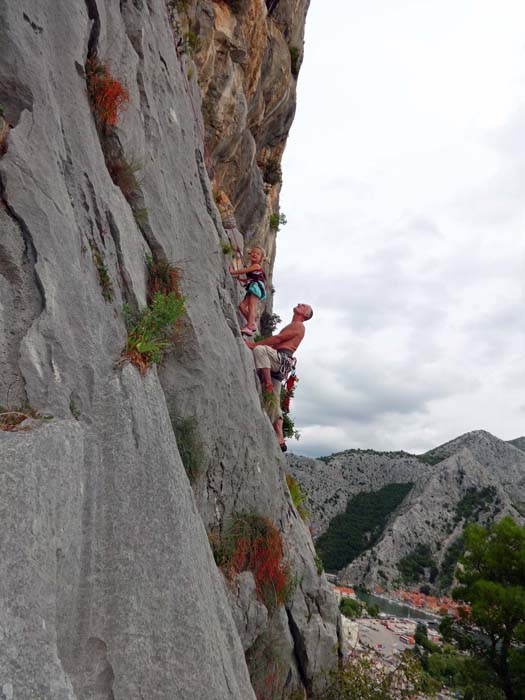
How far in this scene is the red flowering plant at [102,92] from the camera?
20.4 ft

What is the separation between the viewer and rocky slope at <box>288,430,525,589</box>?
2960 inches

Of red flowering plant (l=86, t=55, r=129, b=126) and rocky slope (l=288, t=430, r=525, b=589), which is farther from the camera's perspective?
rocky slope (l=288, t=430, r=525, b=589)

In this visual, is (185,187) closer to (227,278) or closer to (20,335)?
(227,278)

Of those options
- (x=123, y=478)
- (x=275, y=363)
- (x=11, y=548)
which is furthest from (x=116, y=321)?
(x=275, y=363)

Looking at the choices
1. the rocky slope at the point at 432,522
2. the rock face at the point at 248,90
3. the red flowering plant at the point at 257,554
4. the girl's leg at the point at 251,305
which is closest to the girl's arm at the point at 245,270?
the girl's leg at the point at 251,305

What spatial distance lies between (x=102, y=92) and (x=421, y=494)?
9021cm

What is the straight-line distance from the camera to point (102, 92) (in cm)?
624

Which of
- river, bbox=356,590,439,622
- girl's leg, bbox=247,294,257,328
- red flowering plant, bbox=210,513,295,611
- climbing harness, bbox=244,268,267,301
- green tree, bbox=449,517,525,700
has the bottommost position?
river, bbox=356,590,439,622

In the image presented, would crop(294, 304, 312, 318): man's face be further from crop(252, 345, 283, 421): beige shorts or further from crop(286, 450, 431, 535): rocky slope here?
crop(286, 450, 431, 535): rocky slope

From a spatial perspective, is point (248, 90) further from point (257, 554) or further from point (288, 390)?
point (257, 554)

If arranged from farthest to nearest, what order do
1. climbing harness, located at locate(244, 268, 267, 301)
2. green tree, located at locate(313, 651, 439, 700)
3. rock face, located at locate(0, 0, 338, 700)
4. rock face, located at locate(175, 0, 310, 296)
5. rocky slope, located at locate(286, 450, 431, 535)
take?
rocky slope, located at locate(286, 450, 431, 535) < rock face, located at locate(175, 0, 310, 296) < climbing harness, located at locate(244, 268, 267, 301) < green tree, located at locate(313, 651, 439, 700) < rock face, located at locate(0, 0, 338, 700)

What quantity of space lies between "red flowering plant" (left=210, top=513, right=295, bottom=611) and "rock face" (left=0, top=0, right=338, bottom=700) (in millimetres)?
235

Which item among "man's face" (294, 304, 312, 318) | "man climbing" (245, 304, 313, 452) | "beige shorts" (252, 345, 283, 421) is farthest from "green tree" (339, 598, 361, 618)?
"man's face" (294, 304, 312, 318)

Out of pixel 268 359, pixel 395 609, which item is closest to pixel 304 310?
pixel 268 359
